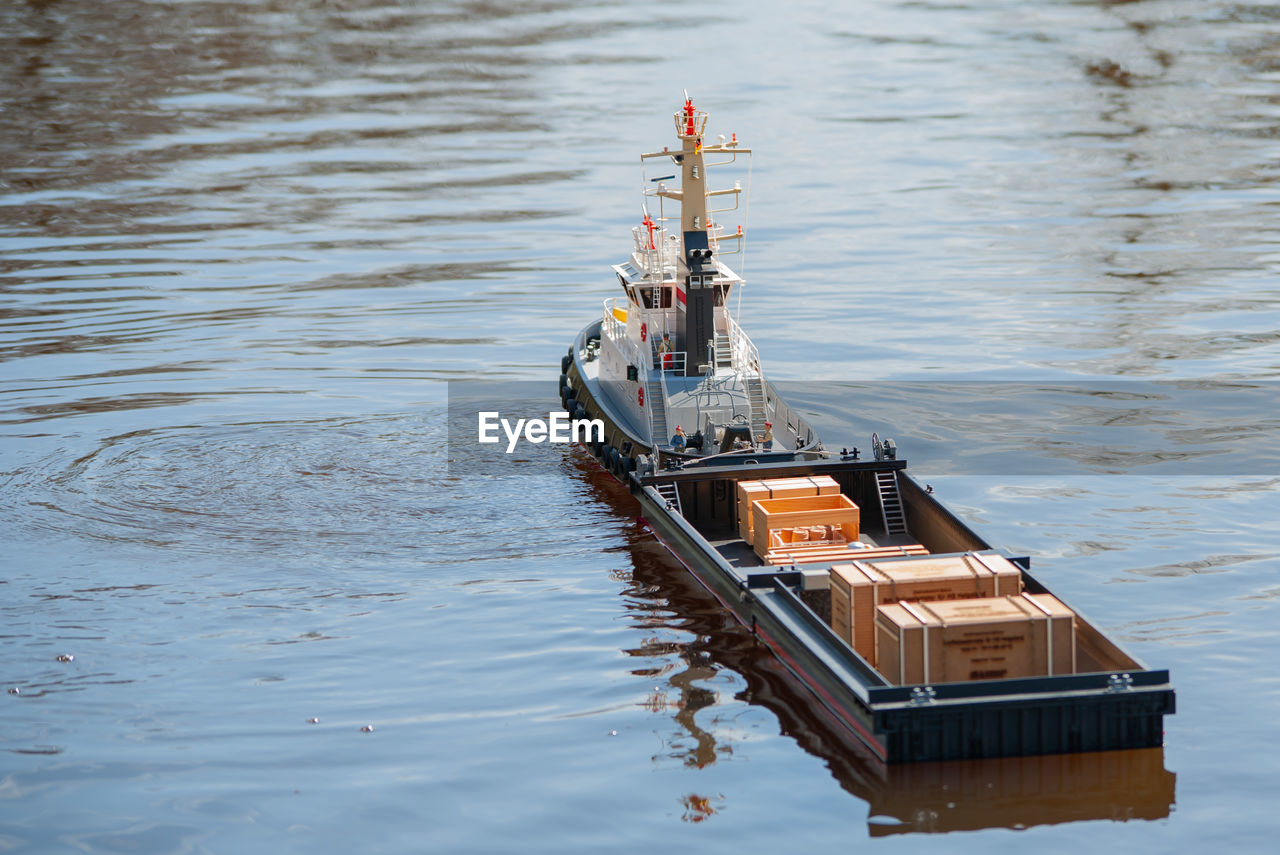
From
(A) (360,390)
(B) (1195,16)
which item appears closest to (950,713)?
(A) (360,390)

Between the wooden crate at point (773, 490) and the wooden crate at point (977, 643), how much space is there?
6.11 metres

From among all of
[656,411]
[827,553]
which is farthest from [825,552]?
[656,411]

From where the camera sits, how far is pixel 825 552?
2245 centimetres

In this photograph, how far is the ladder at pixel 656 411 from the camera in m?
26.8

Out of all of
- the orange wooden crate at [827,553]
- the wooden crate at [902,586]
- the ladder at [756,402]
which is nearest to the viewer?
the wooden crate at [902,586]

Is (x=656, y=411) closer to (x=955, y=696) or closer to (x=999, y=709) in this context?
(x=955, y=696)

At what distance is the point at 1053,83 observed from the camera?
67.3m

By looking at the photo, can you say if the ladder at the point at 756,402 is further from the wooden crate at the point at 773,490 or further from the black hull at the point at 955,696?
the black hull at the point at 955,696

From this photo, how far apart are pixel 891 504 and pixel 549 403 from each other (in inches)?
→ 420

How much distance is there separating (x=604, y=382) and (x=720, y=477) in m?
6.26

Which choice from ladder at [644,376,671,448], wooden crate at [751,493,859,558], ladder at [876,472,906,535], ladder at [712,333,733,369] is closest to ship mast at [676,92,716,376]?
ladder at [712,333,733,369]

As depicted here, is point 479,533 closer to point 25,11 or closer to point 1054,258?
point 1054,258

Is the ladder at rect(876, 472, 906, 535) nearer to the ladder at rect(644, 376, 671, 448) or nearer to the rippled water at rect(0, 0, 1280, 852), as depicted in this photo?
the rippled water at rect(0, 0, 1280, 852)

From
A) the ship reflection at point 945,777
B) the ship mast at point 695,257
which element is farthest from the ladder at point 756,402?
the ship reflection at point 945,777
